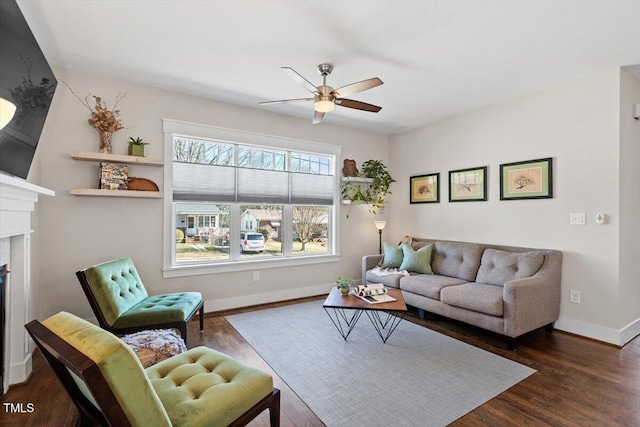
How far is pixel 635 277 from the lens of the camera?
329cm

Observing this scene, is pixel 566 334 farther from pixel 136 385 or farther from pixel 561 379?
pixel 136 385

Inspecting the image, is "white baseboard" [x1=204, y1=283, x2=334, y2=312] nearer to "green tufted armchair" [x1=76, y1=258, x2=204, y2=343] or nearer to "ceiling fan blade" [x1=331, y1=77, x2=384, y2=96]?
"green tufted armchair" [x1=76, y1=258, x2=204, y2=343]

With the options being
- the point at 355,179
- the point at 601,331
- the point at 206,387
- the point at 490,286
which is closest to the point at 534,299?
the point at 490,286

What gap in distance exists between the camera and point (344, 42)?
8.60 ft

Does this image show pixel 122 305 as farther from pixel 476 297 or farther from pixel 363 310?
pixel 476 297

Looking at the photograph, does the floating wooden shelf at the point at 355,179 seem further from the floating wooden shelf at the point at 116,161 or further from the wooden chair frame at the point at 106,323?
the wooden chair frame at the point at 106,323

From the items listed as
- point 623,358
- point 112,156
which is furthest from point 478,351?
point 112,156

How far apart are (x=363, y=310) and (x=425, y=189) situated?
7.79 ft

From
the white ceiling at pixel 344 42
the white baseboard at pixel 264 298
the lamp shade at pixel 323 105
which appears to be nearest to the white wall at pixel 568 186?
the white ceiling at pixel 344 42

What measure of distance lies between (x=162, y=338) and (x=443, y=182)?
4.06m

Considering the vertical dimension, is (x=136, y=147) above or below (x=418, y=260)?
above

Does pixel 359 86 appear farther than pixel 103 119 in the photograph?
No

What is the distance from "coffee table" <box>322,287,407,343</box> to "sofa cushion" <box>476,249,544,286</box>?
1.07m

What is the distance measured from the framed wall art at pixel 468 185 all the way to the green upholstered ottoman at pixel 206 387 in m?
3.70
